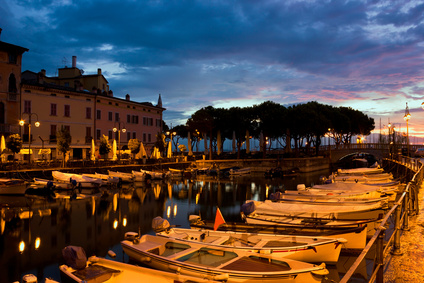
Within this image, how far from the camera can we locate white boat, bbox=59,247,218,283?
799cm

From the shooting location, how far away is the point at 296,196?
70.7 ft

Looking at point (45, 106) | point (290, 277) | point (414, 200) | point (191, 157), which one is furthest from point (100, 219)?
point (191, 157)

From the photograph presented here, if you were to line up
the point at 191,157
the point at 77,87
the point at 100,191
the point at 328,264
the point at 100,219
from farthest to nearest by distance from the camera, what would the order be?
1. the point at 191,157
2. the point at 77,87
3. the point at 100,191
4. the point at 100,219
5. the point at 328,264

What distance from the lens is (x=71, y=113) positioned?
2007 inches

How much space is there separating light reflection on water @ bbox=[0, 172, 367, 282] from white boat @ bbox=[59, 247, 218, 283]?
3.18 m

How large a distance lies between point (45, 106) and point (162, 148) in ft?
62.6

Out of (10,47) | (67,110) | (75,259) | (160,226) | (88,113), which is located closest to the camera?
(75,259)

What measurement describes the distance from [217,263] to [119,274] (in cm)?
263

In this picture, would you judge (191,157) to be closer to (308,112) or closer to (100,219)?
(308,112)

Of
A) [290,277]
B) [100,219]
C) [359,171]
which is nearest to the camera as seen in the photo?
[290,277]

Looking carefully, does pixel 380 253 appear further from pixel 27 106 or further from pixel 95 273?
pixel 27 106

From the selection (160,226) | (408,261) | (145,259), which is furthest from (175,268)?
(408,261)

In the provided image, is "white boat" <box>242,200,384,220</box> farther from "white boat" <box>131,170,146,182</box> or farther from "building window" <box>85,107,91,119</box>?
"building window" <box>85,107,91,119</box>

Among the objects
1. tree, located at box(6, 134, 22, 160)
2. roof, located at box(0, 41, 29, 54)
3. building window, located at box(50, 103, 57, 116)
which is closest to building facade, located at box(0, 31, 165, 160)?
building window, located at box(50, 103, 57, 116)
